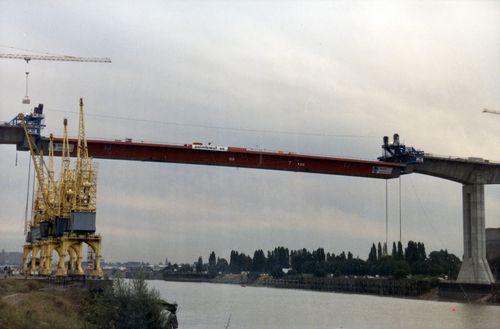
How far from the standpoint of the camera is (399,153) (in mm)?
86375

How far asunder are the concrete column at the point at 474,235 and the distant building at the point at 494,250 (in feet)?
94.5

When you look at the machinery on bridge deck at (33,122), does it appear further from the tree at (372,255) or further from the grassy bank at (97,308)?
the tree at (372,255)

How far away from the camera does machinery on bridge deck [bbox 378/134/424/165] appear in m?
84.5

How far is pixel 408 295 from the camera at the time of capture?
12925 cm

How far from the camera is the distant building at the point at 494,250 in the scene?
118m

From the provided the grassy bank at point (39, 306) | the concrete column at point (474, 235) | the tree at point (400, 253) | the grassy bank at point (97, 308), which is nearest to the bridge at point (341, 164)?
the concrete column at point (474, 235)

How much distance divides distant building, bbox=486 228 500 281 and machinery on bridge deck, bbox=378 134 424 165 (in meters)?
39.5

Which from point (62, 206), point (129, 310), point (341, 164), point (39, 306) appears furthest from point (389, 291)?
point (39, 306)

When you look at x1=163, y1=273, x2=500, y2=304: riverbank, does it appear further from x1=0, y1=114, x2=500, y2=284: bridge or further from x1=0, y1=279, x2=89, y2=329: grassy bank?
x1=0, y1=279, x2=89, y2=329: grassy bank

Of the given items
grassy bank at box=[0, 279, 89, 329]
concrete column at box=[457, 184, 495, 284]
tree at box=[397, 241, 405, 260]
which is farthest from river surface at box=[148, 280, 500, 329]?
tree at box=[397, 241, 405, 260]

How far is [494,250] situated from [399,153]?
44243 mm

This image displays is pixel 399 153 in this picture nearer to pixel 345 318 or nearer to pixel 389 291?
pixel 345 318

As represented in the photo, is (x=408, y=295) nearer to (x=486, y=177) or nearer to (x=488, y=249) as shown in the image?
(x=488, y=249)

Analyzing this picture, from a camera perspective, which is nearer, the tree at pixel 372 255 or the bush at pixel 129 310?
the bush at pixel 129 310
